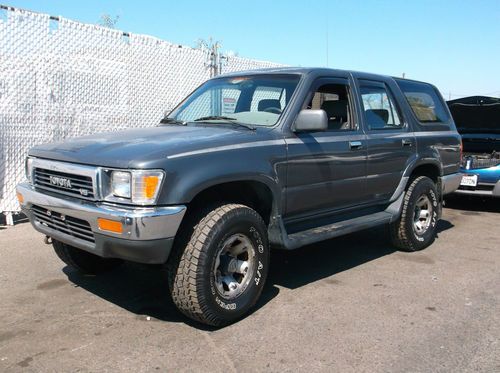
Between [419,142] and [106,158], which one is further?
[419,142]

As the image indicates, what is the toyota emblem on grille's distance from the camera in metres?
3.67

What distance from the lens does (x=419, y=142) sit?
19.1 feet

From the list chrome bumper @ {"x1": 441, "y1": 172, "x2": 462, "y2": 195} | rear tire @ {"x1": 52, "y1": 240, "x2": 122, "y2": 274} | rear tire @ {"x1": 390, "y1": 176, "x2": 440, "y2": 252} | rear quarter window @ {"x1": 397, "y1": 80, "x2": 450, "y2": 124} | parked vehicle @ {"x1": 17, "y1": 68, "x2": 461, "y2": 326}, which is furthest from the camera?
chrome bumper @ {"x1": 441, "y1": 172, "x2": 462, "y2": 195}

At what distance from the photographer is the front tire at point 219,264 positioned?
11.5 feet

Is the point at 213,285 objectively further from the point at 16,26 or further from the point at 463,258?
the point at 16,26

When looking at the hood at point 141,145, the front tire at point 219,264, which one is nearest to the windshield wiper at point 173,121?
the hood at point 141,145

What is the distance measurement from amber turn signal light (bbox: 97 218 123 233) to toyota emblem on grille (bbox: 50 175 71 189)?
504 mm

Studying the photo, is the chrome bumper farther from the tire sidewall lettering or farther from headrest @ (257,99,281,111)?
the tire sidewall lettering

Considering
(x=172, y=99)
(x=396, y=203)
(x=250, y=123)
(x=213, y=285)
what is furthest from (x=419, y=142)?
(x=172, y=99)

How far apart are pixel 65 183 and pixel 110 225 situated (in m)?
0.64

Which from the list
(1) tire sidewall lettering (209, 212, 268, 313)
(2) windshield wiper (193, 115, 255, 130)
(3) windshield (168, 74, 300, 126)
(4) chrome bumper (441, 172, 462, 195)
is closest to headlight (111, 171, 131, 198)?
(1) tire sidewall lettering (209, 212, 268, 313)

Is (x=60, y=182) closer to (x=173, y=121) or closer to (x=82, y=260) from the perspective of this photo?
(x=82, y=260)

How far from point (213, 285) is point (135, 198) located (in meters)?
0.85

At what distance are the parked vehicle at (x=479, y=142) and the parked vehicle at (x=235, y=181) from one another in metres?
2.94
